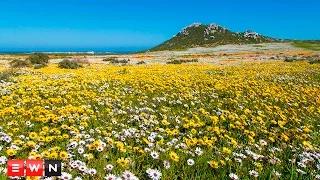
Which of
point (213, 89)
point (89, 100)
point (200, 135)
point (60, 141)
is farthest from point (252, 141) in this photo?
point (213, 89)

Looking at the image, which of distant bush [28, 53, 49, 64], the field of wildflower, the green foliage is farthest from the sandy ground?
the green foliage

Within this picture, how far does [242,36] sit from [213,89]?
147 meters

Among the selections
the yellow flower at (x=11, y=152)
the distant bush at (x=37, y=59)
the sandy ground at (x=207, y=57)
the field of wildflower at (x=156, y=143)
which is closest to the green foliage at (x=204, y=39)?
the sandy ground at (x=207, y=57)

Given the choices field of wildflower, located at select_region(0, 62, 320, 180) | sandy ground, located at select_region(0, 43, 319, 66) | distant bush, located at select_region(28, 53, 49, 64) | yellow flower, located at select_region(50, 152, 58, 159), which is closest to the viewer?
yellow flower, located at select_region(50, 152, 58, 159)

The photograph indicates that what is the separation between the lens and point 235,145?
18.1ft

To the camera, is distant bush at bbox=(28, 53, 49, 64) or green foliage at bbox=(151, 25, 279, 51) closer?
distant bush at bbox=(28, 53, 49, 64)

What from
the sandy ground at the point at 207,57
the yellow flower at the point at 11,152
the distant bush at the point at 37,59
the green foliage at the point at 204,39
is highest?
the green foliage at the point at 204,39

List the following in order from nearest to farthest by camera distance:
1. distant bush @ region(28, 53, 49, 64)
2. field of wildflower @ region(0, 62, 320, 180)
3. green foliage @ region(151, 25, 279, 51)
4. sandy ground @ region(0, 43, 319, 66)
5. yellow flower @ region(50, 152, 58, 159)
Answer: yellow flower @ region(50, 152, 58, 159) → field of wildflower @ region(0, 62, 320, 180) → distant bush @ region(28, 53, 49, 64) → sandy ground @ region(0, 43, 319, 66) → green foliage @ region(151, 25, 279, 51)

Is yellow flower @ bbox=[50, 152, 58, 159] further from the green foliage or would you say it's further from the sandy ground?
the green foliage

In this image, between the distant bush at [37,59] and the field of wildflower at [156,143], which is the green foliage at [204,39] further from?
the field of wildflower at [156,143]

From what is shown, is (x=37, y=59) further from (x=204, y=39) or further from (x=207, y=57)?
(x=204, y=39)

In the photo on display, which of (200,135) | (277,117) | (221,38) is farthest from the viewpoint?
(221,38)

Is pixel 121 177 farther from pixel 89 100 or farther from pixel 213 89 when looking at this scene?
pixel 213 89

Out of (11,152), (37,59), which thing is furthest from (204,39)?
(11,152)
